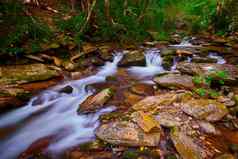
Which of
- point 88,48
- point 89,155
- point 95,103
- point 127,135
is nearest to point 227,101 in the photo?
point 127,135

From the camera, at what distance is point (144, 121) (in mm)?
3873

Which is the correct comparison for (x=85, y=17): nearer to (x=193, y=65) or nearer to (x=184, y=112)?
(x=193, y=65)

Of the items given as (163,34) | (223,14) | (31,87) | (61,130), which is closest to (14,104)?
(31,87)

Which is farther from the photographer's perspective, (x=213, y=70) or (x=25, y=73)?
(x=213, y=70)

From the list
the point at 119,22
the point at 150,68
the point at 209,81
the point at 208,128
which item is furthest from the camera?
the point at 119,22

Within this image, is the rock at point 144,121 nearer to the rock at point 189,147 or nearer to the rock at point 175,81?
the rock at point 189,147

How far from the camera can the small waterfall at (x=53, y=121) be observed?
392 cm

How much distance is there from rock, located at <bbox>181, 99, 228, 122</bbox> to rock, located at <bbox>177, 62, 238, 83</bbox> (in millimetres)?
1327

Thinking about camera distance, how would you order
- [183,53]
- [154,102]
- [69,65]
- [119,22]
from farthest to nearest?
[119,22]
[183,53]
[69,65]
[154,102]

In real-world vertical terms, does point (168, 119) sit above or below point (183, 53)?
below

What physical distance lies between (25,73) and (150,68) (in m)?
3.59

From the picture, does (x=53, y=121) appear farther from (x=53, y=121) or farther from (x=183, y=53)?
(x=183, y=53)

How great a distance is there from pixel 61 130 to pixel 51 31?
3.82 m

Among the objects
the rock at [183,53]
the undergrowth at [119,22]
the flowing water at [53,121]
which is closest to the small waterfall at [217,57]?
the rock at [183,53]
